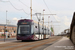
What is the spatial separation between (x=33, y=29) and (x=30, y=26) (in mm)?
716

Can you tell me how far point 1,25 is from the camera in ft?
→ 434

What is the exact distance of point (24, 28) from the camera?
96.1ft

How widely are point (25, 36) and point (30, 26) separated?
1.75 meters

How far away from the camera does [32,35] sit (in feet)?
97.0

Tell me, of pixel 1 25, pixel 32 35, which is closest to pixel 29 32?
pixel 32 35

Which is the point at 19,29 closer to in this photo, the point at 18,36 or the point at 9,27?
the point at 18,36

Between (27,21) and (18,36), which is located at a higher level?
(27,21)

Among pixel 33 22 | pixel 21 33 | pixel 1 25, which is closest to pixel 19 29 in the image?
pixel 21 33

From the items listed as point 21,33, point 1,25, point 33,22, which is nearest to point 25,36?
point 21,33

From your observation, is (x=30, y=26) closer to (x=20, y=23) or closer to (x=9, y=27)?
(x=20, y=23)

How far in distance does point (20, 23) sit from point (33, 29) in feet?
7.39

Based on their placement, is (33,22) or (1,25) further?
(1,25)

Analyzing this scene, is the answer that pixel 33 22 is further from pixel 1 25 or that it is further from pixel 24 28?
pixel 1 25

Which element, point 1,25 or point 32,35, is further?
point 1,25
